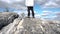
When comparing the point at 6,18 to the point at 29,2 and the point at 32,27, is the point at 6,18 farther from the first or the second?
the point at 32,27

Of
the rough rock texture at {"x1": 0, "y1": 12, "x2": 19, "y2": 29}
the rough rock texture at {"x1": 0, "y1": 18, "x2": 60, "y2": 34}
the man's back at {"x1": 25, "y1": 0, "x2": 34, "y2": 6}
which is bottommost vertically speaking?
the rough rock texture at {"x1": 0, "y1": 18, "x2": 60, "y2": 34}

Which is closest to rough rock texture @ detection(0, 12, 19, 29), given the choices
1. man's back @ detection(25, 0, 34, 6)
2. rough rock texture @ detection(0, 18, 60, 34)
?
rough rock texture @ detection(0, 18, 60, 34)

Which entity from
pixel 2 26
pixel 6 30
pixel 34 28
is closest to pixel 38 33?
pixel 34 28

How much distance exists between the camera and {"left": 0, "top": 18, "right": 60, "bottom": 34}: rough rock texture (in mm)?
9484

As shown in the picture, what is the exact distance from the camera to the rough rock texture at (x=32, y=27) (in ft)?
31.1

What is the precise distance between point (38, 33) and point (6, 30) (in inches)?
88.7

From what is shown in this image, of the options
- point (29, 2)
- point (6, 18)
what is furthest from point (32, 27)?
point (6, 18)

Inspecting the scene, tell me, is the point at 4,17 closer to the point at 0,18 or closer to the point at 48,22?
the point at 0,18

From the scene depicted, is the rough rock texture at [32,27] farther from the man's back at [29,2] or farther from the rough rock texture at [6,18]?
the man's back at [29,2]

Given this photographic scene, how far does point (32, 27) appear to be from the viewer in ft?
32.1

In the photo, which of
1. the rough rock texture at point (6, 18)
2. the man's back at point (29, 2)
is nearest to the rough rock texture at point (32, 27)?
the rough rock texture at point (6, 18)

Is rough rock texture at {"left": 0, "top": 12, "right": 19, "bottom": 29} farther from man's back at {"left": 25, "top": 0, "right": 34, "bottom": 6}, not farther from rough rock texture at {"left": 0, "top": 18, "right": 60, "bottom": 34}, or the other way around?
man's back at {"left": 25, "top": 0, "right": 34, "bottom": 6}

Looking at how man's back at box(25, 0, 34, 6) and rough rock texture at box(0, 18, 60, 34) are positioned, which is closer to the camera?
rough rock texture at box(0, 18, 60, 34)

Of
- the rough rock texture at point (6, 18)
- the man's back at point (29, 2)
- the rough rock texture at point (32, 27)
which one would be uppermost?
the man's back at point (29, 2)
